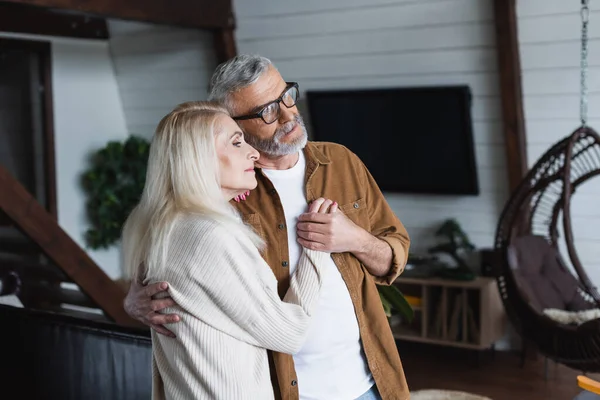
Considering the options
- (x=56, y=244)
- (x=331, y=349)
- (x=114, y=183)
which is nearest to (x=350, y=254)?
(x=331, y=349)

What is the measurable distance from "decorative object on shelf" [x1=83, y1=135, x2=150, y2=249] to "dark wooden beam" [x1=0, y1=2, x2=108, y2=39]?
83 centimetres

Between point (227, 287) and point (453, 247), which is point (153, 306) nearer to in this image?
point (227, 287)

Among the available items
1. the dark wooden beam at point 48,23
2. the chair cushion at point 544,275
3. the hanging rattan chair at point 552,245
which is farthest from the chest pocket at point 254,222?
the dark wooden beam at point 48,23

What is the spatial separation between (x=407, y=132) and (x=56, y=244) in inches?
A: 87.8

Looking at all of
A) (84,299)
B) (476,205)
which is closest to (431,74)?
(476,205)

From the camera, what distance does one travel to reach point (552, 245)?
4738mm

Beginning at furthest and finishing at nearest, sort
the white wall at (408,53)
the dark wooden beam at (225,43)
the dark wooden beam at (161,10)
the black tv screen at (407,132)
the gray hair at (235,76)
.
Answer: the dark wooden beam at (225,43)
the black tv screen at (407,132)
the white wall at (408,53)
the dark wooden beam at (161,10)
the gray hair at (235,76)

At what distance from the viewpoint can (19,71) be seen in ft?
18.7

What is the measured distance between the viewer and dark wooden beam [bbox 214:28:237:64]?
5516 mm

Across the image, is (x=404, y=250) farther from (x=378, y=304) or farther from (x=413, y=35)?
(x=413, y=35)

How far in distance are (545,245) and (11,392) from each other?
10.1 feet

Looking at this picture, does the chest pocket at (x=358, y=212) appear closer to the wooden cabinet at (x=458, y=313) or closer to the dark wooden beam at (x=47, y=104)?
the wooden cabinet at (x=458, y=313)

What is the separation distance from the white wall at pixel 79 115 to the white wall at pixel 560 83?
3.23 metres

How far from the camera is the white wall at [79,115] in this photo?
5.95m
